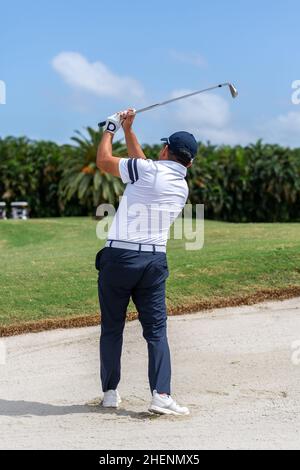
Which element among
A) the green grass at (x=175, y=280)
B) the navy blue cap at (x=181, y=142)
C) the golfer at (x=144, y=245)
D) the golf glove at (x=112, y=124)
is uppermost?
the golf glove at (x=112, y=124)

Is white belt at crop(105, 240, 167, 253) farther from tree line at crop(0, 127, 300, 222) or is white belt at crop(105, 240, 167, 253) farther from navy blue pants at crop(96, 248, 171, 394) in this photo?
tree line at crop(0, 127, 300, 222)

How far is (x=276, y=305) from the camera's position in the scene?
11.3m

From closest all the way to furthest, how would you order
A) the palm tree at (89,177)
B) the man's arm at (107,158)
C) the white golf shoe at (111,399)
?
1. the man's arm at (107,158)
2. the white golf shoe at (111,399)
3. the palm tree at (89,177)

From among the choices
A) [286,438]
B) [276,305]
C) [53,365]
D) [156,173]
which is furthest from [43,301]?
[286,438]

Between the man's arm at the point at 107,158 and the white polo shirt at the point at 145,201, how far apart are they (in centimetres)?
7

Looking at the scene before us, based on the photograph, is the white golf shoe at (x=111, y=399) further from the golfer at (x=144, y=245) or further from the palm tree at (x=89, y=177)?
the palm tree at (x=89, y=177)

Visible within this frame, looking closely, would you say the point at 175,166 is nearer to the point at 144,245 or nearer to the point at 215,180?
the point at 144,245

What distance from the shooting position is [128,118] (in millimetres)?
7355

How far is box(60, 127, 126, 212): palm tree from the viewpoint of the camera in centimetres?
4434

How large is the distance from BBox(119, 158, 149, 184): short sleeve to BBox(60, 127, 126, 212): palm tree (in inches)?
1434

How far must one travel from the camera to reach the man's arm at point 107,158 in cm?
705

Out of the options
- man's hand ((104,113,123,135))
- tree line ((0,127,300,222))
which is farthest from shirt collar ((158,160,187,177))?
tree line ((0,127,300,222))

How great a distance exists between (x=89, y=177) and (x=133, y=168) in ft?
126

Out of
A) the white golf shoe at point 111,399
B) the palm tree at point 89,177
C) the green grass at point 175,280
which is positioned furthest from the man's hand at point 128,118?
the palm tree at point 89,177
